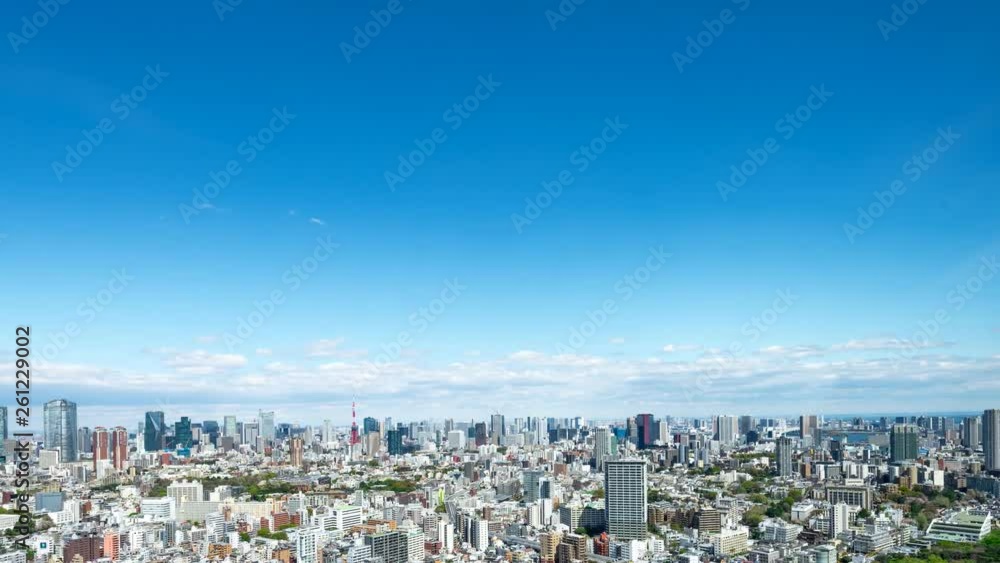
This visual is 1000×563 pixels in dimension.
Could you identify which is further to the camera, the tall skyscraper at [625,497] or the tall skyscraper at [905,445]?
the tall skyscraper at [905,445]

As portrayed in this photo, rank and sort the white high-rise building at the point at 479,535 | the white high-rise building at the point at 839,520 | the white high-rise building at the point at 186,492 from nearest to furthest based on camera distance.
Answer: the white high-rise building at the point at 479,535 → the white high-rise building at the point at 839,520 → the white high-rise building at the point at 186,492

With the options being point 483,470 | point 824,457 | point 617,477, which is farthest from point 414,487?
point 824,457

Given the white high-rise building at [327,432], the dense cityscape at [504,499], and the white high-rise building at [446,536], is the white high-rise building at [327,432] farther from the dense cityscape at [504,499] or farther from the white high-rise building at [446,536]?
the white high-rise building at [446,536]

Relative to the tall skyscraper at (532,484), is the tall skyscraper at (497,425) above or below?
below

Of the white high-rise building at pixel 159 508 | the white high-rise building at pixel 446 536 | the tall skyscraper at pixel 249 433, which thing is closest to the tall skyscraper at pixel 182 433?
the tall skyscraper at pixel 249 433

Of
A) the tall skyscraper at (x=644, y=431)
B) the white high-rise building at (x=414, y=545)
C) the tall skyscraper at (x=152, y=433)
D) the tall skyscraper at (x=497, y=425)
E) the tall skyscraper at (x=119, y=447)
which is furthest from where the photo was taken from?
the tall skyscraper at (x=497, y=425)

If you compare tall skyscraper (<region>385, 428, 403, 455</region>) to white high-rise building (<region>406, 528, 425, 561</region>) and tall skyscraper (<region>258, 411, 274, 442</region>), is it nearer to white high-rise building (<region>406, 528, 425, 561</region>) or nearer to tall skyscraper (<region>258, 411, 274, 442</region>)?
tall skyscraper (<region>258, 411, 274, 442</region>)

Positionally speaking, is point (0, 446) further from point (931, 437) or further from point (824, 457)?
point (931, 437)
